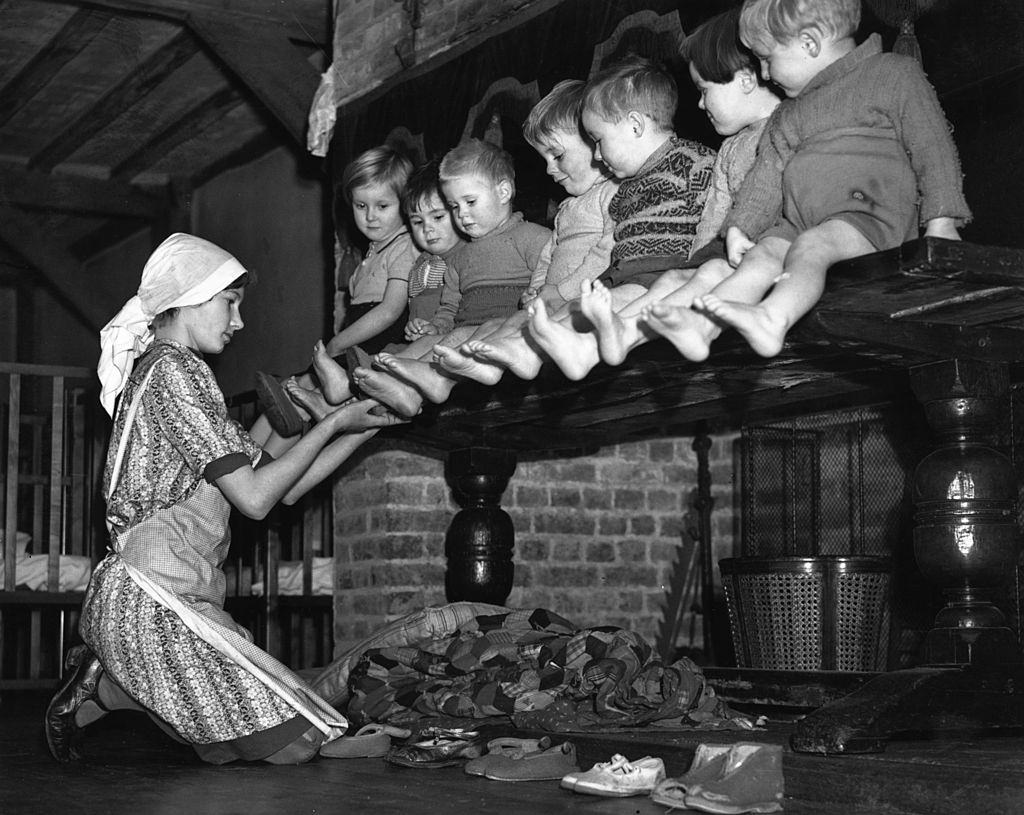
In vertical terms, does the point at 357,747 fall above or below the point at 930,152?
below

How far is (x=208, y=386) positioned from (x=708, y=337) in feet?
4.60

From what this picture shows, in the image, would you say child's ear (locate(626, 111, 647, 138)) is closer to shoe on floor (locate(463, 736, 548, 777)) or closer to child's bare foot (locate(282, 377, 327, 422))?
child's bare foot (locate(282, 377, 327, 422))

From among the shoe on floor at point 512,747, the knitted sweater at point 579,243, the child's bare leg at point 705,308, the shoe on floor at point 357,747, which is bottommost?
the shoe on floor at point 357,747

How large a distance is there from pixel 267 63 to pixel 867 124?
390 centimetres

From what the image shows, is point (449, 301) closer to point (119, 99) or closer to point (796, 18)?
point (796, 18)

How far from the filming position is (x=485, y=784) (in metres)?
2.94

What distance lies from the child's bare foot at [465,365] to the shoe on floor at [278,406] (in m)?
0.70

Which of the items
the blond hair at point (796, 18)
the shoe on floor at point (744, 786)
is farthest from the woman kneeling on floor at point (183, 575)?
the blond hair at point (796, 18)

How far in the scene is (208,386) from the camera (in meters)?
3.42

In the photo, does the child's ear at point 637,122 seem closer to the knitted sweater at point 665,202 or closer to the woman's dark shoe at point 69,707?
the knitted sweater at point 665,202

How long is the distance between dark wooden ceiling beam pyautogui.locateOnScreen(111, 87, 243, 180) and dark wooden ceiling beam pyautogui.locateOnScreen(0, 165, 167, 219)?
0.17 m

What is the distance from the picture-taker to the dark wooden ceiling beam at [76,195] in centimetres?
885

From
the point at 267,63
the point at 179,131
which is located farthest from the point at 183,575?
the point at 179,131

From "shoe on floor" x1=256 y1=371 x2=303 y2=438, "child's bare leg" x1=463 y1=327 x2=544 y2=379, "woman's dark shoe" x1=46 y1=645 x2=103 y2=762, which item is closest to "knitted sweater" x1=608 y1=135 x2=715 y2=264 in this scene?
"child's bare leg" x1=463 y1=327 x2=544 y2=379
